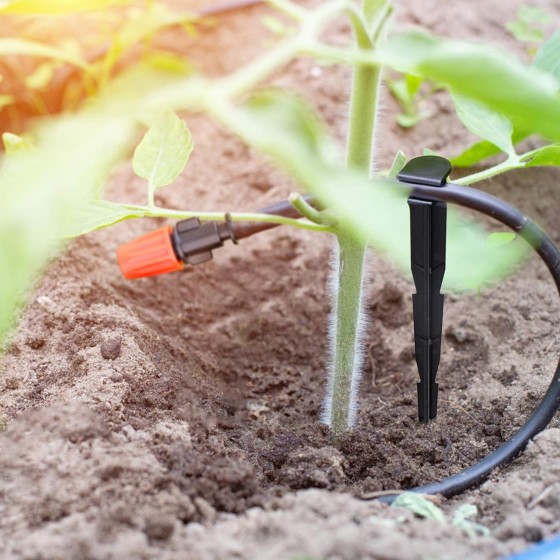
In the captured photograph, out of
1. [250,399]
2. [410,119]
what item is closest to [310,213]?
[250,399]

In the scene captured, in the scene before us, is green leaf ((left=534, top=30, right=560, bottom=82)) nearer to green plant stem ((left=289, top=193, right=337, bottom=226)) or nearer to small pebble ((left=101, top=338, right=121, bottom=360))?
green plant stem ((left=289, top=193, right=337, bottom=226))

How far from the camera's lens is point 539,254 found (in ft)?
2.62

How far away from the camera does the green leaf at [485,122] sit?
34.1 inches

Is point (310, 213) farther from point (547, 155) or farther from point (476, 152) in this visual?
point (476, 152)

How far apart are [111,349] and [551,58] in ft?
2.25

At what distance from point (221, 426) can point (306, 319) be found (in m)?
0.36

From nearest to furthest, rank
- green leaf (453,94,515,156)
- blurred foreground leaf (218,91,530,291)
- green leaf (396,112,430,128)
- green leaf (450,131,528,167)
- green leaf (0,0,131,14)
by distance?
1. blurred foreground leaf (218,91,530,291)
2. green leaf (0,0,131,14)
3. green leaf (453,94,515,156)
4. green leaf (450,131,528,167)
5. green leaf (396,112,430,128)

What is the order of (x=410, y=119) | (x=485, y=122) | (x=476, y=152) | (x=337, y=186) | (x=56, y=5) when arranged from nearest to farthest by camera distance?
(x=337, y=186) < (x=56, y=5) < (x=485, y=122) < (x=476, y=152) < (x=410, y=119)

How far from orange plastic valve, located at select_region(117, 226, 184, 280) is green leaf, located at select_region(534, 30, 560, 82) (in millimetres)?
527

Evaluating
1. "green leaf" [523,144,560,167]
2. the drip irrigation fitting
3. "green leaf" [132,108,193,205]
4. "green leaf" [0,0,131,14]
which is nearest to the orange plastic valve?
the drip irrigation fitting

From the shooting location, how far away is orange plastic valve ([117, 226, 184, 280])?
0.91m

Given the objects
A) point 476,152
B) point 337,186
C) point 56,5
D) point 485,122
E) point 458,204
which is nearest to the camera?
point 337,186

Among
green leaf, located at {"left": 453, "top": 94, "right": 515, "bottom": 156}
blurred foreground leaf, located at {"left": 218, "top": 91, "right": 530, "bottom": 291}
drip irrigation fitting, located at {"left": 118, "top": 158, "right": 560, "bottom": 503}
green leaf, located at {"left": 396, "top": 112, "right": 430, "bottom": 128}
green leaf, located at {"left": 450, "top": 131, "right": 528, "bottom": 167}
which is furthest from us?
green leaf, located at {"left": 396, "top": 112, "right": 430, "bottom": 128}

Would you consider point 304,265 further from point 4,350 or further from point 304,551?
point 304,551
